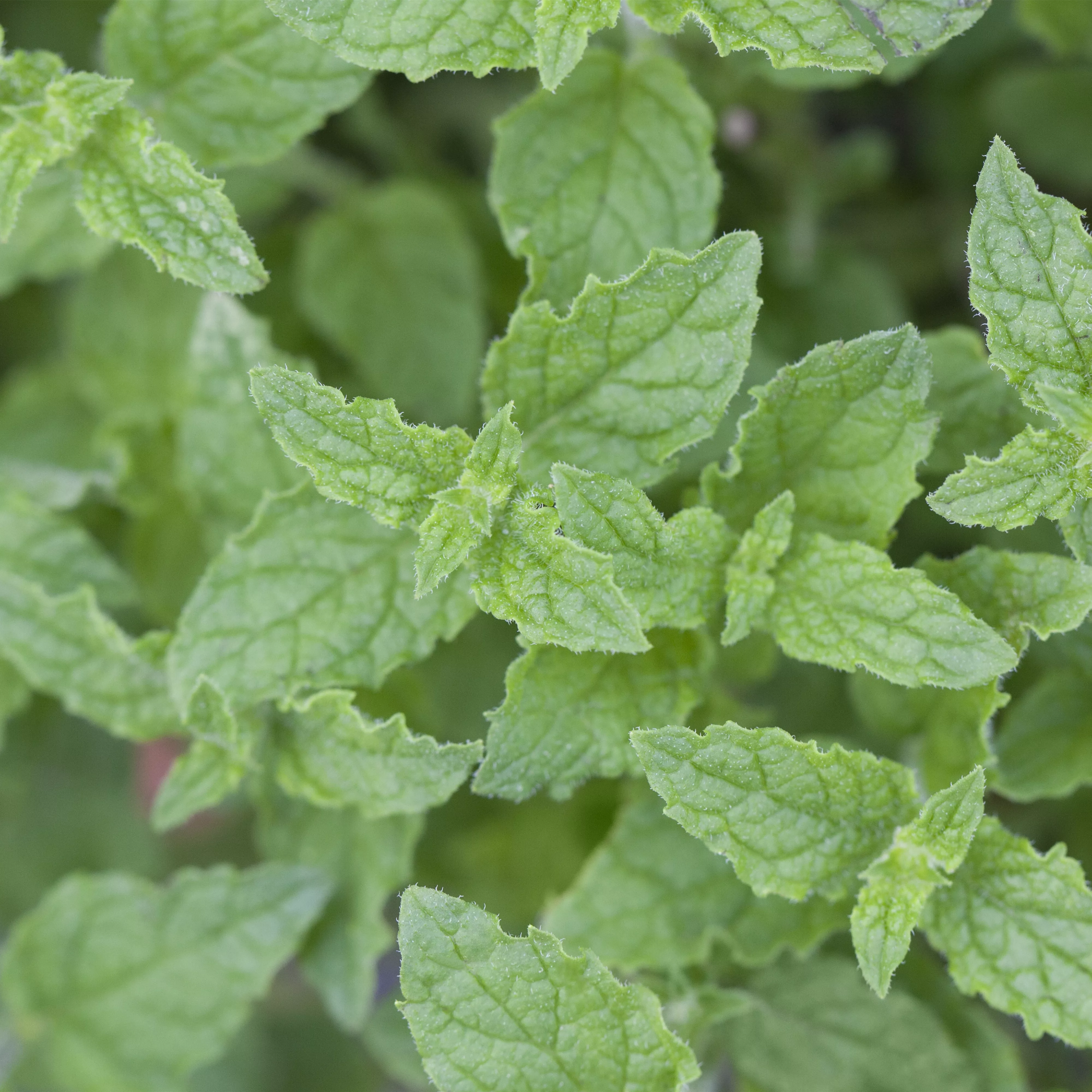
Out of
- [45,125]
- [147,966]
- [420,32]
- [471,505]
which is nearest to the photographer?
[471,505]

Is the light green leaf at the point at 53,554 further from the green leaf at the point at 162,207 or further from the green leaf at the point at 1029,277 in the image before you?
the green leaf at the point at 1029,277

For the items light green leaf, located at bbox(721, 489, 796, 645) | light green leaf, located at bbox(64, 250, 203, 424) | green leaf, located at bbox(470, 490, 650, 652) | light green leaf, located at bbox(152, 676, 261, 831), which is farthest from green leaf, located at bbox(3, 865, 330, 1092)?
light green leaf, located at bbox(64, 250, 203, 424)

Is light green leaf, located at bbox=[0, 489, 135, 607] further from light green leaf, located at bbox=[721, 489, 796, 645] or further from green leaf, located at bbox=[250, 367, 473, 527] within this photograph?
light green leaf, located at bbox=[721, 489, 796, 645]

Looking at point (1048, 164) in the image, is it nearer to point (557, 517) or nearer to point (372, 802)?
point (557, 517)

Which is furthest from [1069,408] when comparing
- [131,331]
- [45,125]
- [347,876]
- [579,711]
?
[131,331]

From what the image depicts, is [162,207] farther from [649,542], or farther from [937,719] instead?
[937,719]

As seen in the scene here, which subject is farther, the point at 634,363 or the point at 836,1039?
the point at 836,1039
